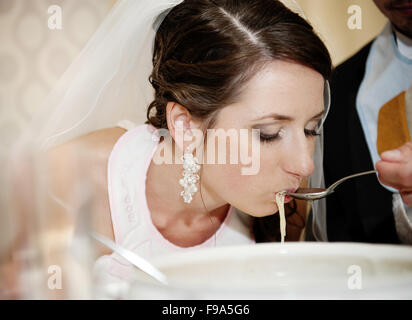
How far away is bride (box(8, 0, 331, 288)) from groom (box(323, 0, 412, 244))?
0.26ft

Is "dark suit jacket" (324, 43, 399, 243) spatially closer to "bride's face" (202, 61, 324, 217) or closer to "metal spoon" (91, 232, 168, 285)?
"bride's face" (202, 61, 324, 217)

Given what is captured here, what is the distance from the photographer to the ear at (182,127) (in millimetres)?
777

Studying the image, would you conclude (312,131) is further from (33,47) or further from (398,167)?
(33,47)

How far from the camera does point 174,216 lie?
2.77 ft

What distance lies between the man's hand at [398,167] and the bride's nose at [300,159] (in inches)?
4.4

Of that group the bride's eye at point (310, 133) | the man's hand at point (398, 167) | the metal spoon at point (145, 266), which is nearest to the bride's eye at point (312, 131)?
the bride's eye at point (310, 133)

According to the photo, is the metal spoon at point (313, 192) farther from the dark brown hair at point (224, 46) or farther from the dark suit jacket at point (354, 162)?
the dark brown hair at point (224, 46)

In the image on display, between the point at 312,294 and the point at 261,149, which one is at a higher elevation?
the point at 261,149

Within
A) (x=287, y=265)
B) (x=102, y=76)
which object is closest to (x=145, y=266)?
(x=287, y=265)

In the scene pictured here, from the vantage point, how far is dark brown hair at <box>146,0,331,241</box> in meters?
0.73

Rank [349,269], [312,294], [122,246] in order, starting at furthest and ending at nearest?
[122,246], [349,269], [312,294]
